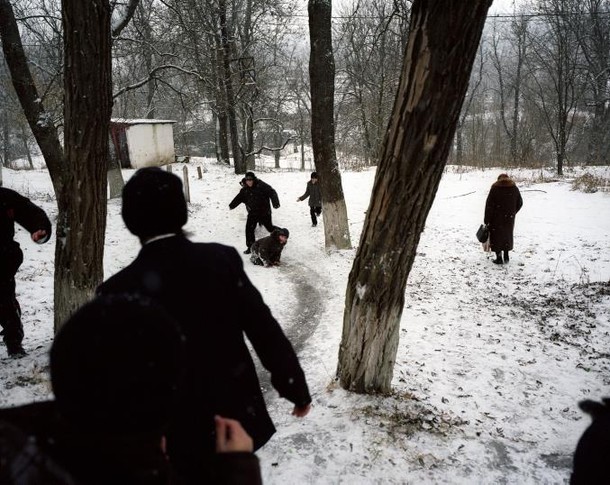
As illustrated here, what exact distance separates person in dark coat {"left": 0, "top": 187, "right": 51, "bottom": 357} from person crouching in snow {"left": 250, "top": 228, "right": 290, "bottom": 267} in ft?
14.1

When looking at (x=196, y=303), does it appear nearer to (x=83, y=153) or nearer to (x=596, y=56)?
(x=83, y=153)

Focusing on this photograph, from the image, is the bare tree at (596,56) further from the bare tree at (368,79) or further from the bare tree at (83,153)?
the bare tree at (83,153)

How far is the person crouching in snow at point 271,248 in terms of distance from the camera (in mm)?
7883

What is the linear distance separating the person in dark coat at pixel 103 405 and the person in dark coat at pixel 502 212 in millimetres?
7788

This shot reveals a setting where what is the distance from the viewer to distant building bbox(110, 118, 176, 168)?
21.5 m

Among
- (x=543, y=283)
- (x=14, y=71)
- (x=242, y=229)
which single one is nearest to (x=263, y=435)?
(x=14, y=71)

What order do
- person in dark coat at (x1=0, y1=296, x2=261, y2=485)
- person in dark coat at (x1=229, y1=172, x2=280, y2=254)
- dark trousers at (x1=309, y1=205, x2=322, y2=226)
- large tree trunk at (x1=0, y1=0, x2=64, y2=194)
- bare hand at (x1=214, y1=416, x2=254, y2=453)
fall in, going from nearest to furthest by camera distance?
1. person in dark coat at (x1=0, y1=296, x2=261, y2=485)
2. bare hand at (x1=214, y1=416, x2=254, y2=453)
3. large tree trunk at (x1=0, y1=0, x2=64, y2=194)
4. person in dark coat at (x1=229, y1=172, x2=280, y2=254)
5. dark trousers at (x1=309, y1=205, x2=322, y2=226)

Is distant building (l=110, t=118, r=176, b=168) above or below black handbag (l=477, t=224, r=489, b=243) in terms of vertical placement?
above

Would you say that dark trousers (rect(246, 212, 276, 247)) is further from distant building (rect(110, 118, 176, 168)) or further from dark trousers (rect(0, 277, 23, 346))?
distant building (rect(110, 118, 176, 168))

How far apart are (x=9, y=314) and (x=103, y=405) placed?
429 cm

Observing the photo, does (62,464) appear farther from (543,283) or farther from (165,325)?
(543,283)

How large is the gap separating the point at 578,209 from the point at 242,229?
9.33 meters

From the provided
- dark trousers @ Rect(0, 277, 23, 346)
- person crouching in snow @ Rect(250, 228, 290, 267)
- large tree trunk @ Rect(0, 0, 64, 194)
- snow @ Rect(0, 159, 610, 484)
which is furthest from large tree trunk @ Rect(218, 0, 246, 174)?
dark trousers @ Rect(0, 277, 23, 346)

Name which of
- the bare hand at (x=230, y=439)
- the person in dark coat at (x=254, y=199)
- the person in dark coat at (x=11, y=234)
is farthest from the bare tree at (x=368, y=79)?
the bare hand at (x=230, y=439)
